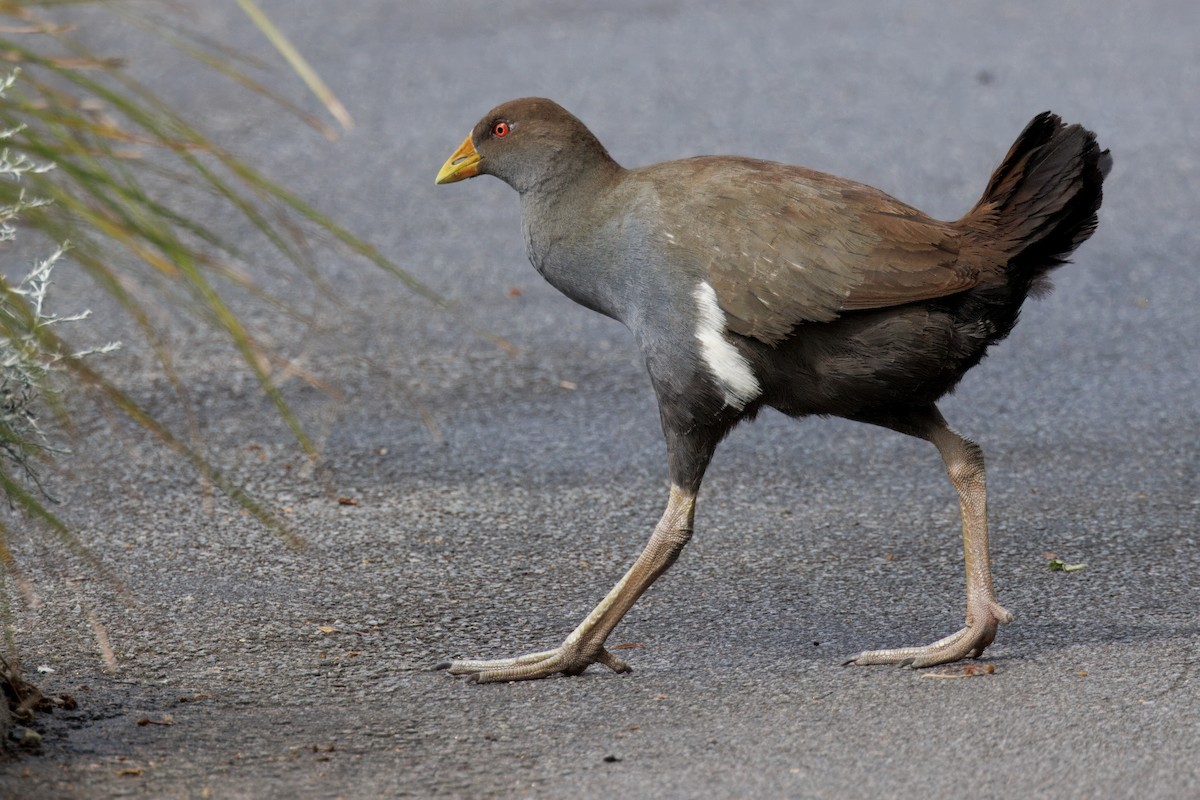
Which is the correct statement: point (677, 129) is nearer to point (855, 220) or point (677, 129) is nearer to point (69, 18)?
point (69, 18)

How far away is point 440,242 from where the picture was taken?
779cm

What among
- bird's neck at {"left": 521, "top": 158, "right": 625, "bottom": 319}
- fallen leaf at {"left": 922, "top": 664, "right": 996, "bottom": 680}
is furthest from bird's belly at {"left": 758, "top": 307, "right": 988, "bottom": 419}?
fallen leaf at {"left": 922, "top": 664, "right": 996, "bottom": 680}

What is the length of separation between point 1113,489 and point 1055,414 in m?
0.79

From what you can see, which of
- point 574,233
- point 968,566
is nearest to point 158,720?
point 574,233

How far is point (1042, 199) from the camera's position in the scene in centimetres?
372

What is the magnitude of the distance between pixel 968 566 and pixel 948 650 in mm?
276

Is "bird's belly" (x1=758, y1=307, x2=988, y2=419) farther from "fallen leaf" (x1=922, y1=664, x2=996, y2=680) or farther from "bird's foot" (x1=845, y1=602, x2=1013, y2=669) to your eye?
"fallen leaf" (x1=922, y1=664, x2=996, y2=680)

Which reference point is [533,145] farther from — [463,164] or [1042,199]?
[1042,199]

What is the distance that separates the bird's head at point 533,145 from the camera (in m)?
4.09

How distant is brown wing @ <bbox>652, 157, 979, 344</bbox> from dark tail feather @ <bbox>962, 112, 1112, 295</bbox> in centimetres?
12

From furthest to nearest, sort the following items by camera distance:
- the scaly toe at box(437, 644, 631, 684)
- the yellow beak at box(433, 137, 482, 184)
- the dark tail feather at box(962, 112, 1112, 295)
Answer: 1. the yellow beak at box(433, 137, 482, 184)
2. the scaly toe at box(437, 644, 631, 684)
3. the dark tail feather at box(962, 112, 1112, 295)

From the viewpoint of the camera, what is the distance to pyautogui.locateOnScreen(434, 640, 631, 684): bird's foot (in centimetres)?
380

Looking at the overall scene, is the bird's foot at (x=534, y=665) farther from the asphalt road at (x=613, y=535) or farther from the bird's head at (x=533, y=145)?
the bird's head at (x=533, y=145)

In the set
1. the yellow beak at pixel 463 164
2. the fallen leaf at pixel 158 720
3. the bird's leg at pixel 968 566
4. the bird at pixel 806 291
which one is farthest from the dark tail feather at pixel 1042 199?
the fallen leaf at pixel 158 720
